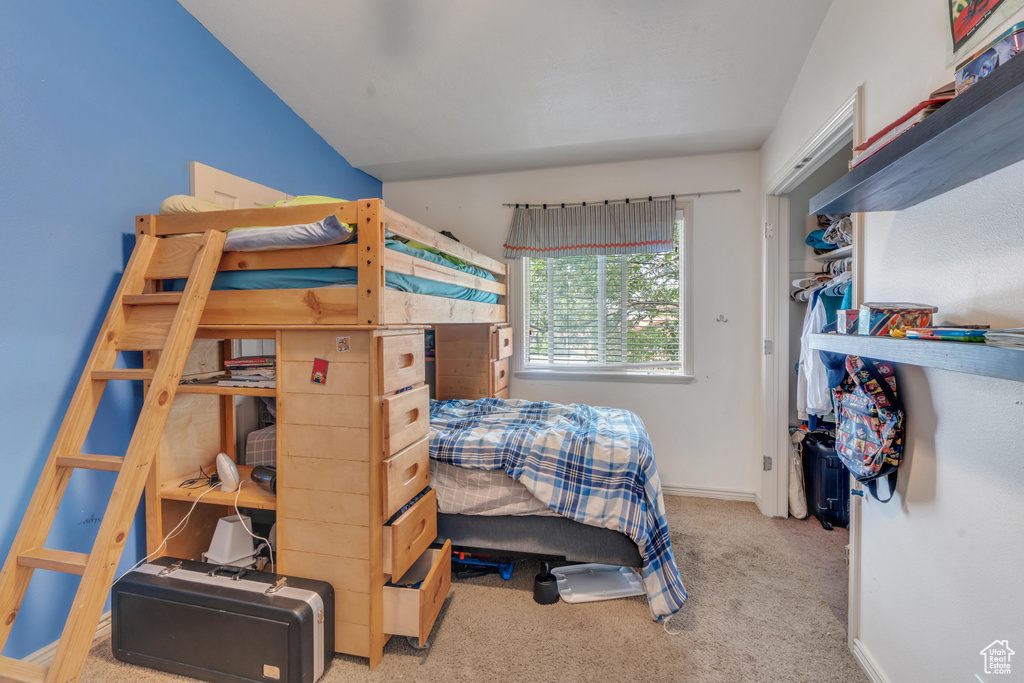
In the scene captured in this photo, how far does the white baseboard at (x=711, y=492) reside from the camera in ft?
9.63

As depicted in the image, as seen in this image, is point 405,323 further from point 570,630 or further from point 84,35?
point 84,35

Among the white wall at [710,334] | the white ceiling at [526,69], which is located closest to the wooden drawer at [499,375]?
the white wall at [710,334]

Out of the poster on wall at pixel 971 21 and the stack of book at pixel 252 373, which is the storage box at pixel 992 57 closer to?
the poster on wall at pixel 971 21

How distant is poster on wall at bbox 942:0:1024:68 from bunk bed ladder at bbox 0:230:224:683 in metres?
2.23

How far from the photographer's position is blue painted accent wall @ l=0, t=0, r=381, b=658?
1380 millimetres

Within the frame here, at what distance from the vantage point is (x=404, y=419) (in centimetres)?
161

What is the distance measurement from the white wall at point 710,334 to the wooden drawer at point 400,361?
1.74 metres

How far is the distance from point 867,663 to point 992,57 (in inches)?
70.2

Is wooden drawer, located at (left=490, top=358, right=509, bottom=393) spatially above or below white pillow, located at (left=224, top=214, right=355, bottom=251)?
below

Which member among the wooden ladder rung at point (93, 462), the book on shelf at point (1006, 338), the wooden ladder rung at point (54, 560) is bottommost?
the wooden ladder rung at point (54, 560)

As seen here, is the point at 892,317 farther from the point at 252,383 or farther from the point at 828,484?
the point at 252,383

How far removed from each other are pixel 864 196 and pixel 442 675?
1.98 meters

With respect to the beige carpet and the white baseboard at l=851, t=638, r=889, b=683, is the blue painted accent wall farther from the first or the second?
the white baseboard at l=851, t=638, r=889, b=683

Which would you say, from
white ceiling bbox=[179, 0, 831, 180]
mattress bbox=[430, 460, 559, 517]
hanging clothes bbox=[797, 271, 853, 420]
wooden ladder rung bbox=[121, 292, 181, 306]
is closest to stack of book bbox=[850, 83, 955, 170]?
white ceiling bbox=[179, 0, 831, 180]
